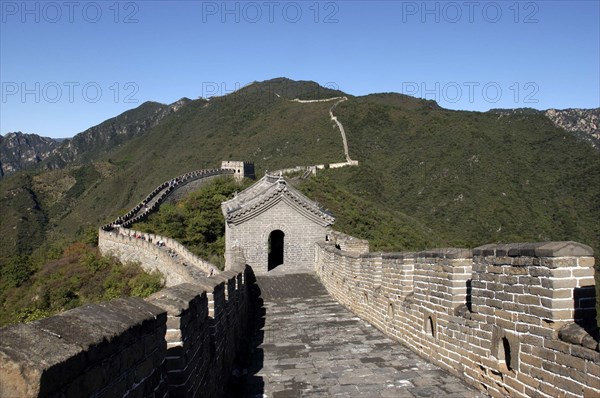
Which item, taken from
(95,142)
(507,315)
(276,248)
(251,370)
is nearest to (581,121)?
(276,248)

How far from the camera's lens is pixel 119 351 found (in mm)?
2689

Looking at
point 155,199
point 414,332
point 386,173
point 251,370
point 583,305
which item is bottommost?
point 251,370

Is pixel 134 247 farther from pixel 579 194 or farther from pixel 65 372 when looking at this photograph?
pixel 579 194

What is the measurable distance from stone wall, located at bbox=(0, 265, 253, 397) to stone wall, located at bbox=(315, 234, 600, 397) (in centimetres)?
278

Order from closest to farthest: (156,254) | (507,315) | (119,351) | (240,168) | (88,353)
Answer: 1. (88,353)
2. (119,351)
3. (507,315)
4. (156,254)
5. (240,168)

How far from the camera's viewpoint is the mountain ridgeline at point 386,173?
4488 centimetres

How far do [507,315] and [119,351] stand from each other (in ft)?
12.1

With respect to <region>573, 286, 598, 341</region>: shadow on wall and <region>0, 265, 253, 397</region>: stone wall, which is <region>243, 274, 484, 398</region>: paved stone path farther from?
<region>573, 286, 598, 341</region>: shadow on wall

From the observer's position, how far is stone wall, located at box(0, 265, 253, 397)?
198 centimetres

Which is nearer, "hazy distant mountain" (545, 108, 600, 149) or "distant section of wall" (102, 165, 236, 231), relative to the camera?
"distant section of wall" (102, 165, 236, 231)

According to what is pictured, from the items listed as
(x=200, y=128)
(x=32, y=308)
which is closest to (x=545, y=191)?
(x=32, y=308)

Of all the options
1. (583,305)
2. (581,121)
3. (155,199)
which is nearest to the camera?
(583,305)

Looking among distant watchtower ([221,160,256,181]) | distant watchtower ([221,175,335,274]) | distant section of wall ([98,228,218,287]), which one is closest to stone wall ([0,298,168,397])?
distant section of wall ([98,228,218,287])

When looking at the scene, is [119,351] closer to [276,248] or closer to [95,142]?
[276,248]
